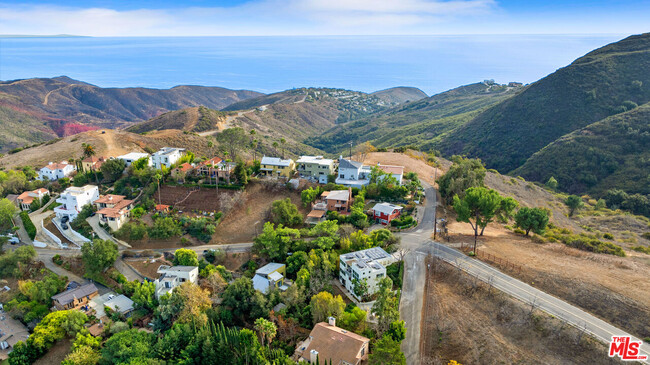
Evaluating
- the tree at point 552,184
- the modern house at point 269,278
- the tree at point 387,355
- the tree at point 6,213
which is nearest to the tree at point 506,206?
the tree at point 387,355

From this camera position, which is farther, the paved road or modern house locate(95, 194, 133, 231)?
modern house locate(95, 194, 133, 231)

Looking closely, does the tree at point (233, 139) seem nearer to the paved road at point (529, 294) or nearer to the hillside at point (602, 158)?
the paved road at point (529, 294)

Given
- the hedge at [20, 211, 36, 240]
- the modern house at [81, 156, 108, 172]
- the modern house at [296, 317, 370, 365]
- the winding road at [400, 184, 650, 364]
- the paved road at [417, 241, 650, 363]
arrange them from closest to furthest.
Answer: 1. the modern house at [296, 317, 370, 365]
2. the paved road at [417, 241, 650, 363]
3. the winding road at [400, 184, 650, 364]
4. the hedge at [20, 211, 36, 240]
5. the modern house at [81, 156, 108, 172]

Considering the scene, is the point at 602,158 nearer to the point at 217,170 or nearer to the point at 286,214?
the point at 286,214

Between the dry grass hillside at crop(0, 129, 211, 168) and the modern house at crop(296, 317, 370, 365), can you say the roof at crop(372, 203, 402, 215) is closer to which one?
the modern house at crop(296, 317, 370, 365)

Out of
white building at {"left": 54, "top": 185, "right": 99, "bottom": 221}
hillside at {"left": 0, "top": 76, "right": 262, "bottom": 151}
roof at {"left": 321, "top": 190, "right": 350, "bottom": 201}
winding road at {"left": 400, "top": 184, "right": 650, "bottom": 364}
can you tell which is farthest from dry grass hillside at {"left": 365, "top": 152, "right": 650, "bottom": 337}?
hillside at {"left": 0, "top": 76, "right": 262, "bottom": 151}

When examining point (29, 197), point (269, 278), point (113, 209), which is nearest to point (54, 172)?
point (29, 197)

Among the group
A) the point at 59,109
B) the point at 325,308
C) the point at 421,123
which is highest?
the point at 59,109
